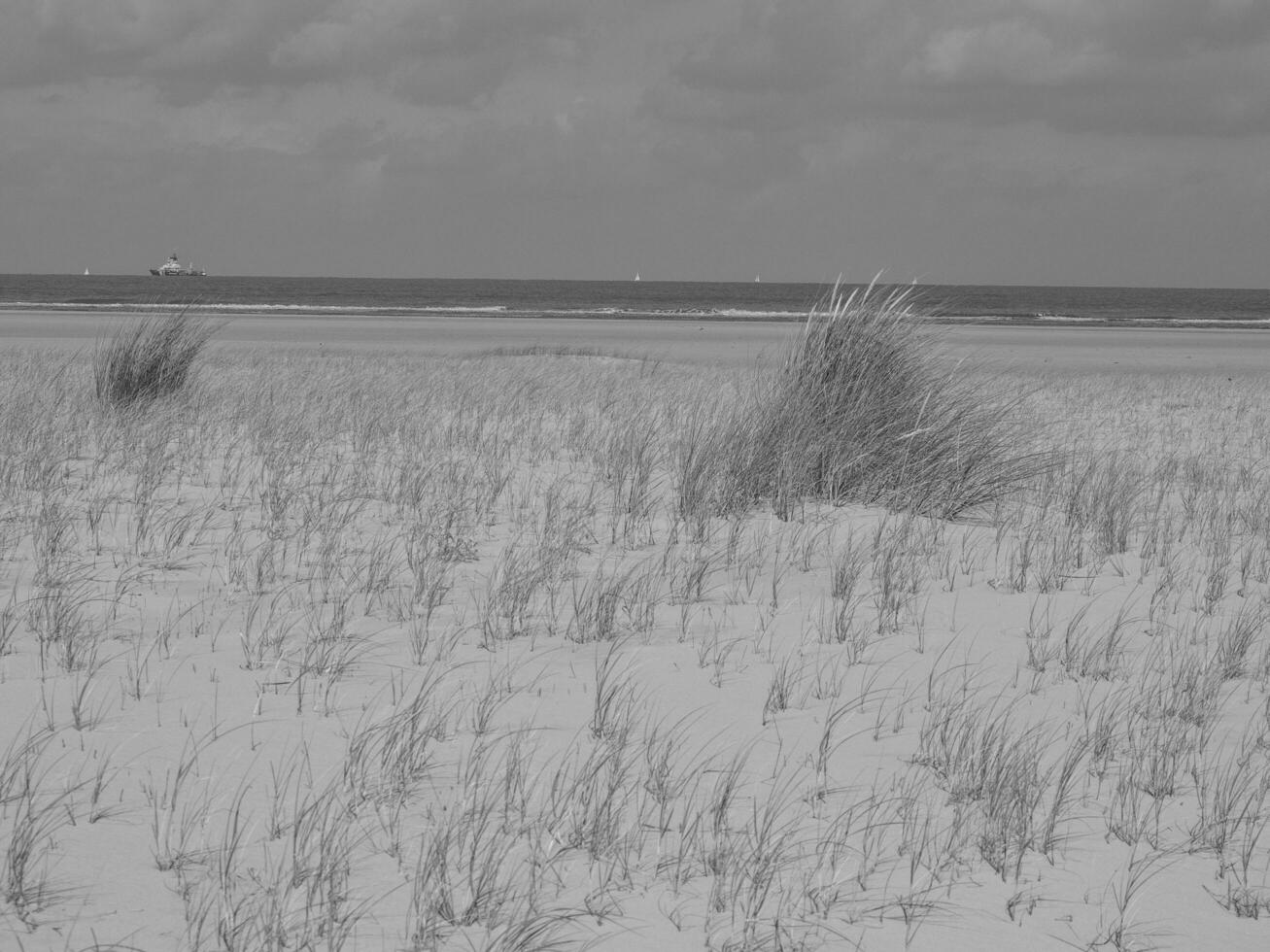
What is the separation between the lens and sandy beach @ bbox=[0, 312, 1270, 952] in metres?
2.22

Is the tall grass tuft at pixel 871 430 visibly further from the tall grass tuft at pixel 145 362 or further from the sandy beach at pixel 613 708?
the tall grass tuft at pixel 145 362

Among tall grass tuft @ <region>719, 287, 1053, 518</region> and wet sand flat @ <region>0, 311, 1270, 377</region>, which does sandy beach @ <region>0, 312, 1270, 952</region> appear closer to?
tall grass tuft @ <region>719, 287, 1053, 518</region>

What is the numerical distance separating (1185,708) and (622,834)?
6.31ft

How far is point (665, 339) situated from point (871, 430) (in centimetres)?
2485

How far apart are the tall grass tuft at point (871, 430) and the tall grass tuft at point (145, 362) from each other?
528 cm

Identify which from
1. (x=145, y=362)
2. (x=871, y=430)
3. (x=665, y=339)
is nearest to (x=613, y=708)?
(x=871, y=430)

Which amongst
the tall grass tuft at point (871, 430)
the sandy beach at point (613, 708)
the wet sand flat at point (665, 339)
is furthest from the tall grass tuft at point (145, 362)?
the wet sand flat at point (665, 339)

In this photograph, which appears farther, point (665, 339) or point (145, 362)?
point (665, 339)

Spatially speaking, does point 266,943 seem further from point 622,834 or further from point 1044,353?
point 1044,353

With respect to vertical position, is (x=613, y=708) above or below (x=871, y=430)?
below

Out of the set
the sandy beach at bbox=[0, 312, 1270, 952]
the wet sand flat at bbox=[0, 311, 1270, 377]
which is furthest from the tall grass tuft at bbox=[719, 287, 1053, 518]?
the wet sand flat at bbox=[0, 311, 1270, 377]

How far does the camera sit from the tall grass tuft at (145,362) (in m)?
8.88

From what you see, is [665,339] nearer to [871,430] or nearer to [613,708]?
[871,430]

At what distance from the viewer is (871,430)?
259 inches
